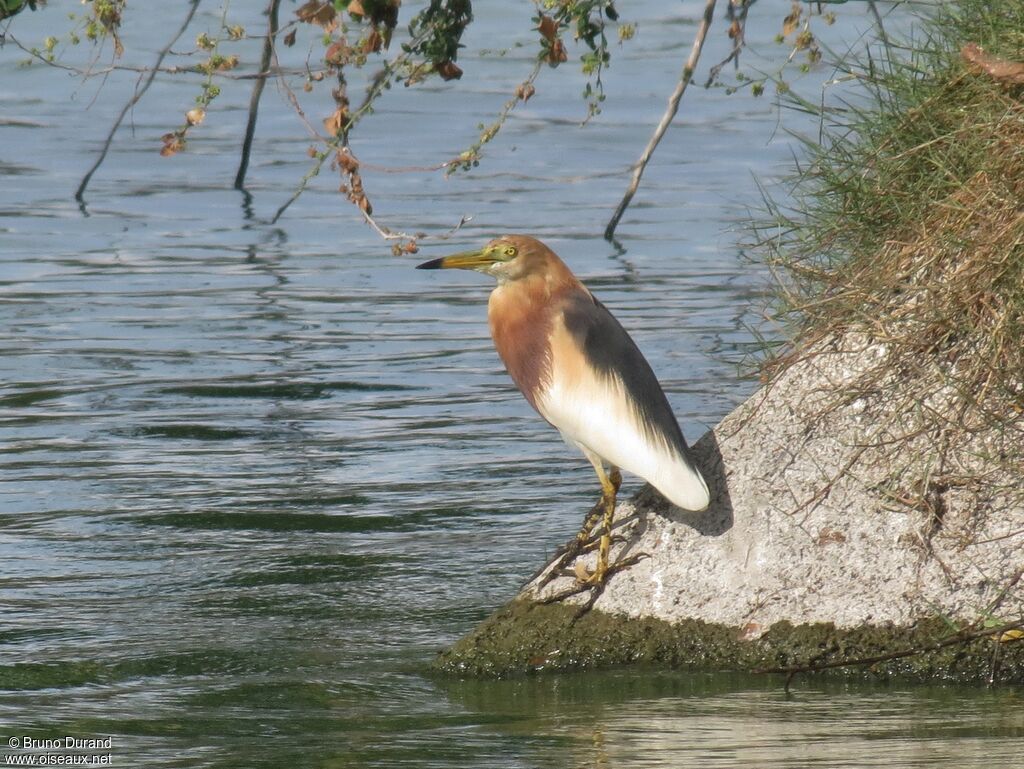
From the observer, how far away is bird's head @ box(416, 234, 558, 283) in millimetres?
5605

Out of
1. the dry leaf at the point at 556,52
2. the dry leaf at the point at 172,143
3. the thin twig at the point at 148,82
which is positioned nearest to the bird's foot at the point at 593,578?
the dry leaf at the point at 556,52

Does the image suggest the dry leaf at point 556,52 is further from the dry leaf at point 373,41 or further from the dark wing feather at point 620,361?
the dark wing feather at point 620,361

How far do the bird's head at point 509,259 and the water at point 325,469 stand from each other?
1.15m

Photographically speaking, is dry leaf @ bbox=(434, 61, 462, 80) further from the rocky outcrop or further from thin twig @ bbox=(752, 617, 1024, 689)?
thin twig @ bbox=(752, 617, 1024, 689)

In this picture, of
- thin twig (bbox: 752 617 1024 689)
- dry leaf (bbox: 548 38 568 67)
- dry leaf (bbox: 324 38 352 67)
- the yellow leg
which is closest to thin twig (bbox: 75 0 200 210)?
dry leaf (bbox: 324 38 352 67)

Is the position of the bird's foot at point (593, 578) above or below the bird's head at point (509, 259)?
below

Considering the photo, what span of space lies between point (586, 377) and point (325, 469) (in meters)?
2.67

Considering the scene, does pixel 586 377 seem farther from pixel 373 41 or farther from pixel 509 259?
pixel 373 41

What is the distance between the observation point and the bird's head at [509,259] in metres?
5.61

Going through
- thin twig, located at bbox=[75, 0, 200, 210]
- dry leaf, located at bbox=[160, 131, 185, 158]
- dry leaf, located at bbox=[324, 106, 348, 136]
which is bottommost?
dry leaf, located at bbox=[324, 106, 348, 136]

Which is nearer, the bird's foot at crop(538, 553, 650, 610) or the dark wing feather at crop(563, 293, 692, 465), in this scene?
the bird's foot at crop(538, 553, 650, 610)

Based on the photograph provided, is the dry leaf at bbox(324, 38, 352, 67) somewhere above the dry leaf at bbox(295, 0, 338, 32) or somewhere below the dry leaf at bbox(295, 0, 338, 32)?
below

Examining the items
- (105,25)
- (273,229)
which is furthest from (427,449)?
(273,229)

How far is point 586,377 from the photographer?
5.39m
